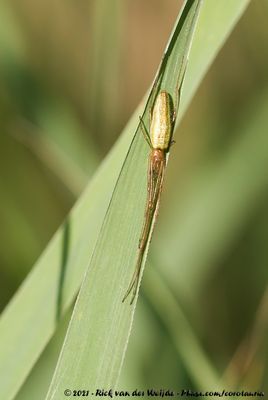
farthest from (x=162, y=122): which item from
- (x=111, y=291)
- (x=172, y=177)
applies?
(x=172, y=177)

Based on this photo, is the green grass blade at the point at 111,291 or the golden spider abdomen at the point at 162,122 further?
the golden spider abdomen at the point at 162,122

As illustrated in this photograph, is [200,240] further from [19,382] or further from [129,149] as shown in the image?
[19,382]

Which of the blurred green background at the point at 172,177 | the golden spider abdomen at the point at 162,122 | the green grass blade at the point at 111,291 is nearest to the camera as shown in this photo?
the green grass blade at the point at 111,291

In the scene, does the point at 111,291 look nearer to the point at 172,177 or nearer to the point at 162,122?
the point at 162,122

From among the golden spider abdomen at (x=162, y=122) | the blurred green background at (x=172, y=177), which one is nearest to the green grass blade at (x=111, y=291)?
the golden spider abdomen at (x=162, y=122)

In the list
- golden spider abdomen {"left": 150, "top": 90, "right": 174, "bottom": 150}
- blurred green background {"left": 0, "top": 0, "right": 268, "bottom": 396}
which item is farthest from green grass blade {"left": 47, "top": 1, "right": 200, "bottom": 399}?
blurred green background {"left": 0, "top": 0, "right": 268, "bottom": 396}

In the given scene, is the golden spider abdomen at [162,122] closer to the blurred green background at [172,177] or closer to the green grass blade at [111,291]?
the green grass blade at [111,291]

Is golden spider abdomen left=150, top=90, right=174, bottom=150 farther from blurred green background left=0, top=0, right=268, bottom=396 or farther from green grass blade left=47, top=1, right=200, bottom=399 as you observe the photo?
blurred green background left=0, top=0, right=268, bottom=396
